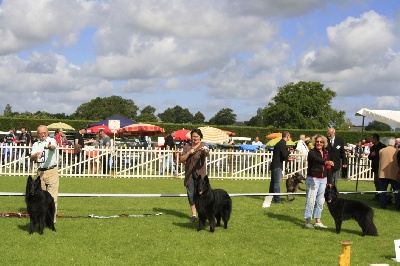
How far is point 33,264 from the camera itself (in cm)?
632

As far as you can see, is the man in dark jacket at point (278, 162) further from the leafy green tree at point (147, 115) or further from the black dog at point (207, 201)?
the leafy green tree at point (147, 115)

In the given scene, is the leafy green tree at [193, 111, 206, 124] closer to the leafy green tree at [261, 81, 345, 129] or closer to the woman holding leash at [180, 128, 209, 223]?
the leafy green tree at [261, 81, 345, 129]

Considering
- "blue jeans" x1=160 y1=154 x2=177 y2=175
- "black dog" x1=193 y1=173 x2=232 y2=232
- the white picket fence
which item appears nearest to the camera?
"black dog" x1=193 y1=173 x2=232 y2=232

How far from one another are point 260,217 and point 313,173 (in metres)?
1.82

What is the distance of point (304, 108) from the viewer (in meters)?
78.5

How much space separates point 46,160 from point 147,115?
115765 millimetres

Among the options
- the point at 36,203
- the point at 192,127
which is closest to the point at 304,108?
the point at 192,127

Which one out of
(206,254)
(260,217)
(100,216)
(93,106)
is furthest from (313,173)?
(93,106)

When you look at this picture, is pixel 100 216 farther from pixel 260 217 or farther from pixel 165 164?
pixel 165 164

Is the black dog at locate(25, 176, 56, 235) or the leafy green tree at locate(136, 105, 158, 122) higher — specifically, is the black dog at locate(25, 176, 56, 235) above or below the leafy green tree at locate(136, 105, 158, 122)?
below

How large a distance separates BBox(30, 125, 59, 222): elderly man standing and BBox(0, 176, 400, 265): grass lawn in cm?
75

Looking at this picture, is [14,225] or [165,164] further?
[165,164]

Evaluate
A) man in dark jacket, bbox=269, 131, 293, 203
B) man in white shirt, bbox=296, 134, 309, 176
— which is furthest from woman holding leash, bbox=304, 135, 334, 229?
man in white shirt, bbox=296, 134, 309, 176

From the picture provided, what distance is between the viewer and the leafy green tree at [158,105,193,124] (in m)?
141
